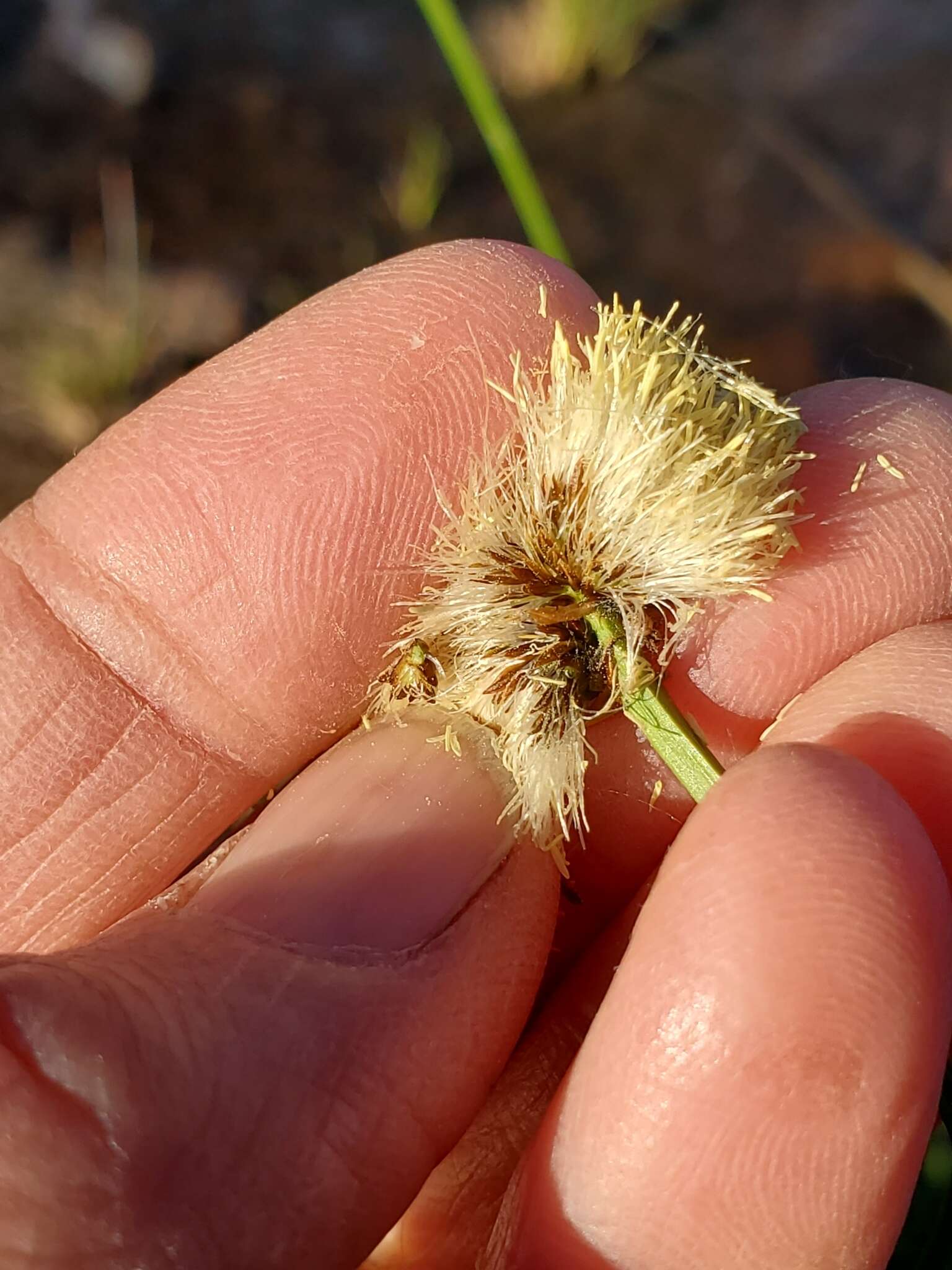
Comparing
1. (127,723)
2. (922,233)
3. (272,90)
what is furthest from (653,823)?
(272,90)

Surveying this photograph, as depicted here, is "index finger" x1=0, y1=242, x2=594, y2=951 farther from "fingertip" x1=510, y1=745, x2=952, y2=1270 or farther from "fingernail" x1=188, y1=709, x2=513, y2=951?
"fingertip" x1=510, y1=745, x2=952, y2=1270

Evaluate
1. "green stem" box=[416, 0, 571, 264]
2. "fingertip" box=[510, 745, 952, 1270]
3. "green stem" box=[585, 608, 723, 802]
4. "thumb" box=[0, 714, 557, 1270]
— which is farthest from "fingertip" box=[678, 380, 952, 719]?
"green stem" box=[416, 0, 571, 264]

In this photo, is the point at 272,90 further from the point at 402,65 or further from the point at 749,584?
the point at 749,584

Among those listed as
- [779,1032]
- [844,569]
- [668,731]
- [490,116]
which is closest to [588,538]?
[668,731]

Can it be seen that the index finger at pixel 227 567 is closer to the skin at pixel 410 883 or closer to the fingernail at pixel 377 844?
the skin at pixel 410 883

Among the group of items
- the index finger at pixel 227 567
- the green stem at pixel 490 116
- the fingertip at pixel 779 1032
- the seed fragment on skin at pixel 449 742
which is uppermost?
the green stem at pixel 490 116

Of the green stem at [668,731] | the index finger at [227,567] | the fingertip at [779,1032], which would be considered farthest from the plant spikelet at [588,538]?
the fingertip at [779,1032]
